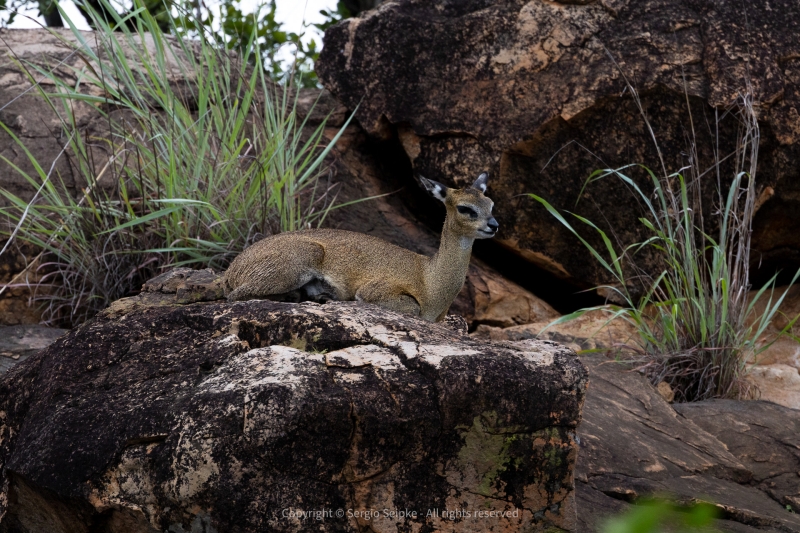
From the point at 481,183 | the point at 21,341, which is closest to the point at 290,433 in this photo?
the point at 481,183

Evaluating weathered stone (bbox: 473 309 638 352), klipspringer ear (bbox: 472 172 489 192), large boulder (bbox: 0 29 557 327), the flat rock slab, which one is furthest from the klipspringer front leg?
large boulder (bbox: 0 29 557 327)

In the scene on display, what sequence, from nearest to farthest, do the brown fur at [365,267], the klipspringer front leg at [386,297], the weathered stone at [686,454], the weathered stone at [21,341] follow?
1. the weathered stone at [686,454]
2. the brown fur at [365,267]
3. the klipspringer front leg at [386,297]
4. the weathered stone at [21,341]

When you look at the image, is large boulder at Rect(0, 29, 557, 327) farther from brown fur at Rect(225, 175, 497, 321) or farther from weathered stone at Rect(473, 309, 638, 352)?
brown fur at Rect(225, 175, 497, 321)

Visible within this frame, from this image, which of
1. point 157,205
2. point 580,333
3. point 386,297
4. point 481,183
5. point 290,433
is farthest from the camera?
point 580,333

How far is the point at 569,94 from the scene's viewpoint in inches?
294

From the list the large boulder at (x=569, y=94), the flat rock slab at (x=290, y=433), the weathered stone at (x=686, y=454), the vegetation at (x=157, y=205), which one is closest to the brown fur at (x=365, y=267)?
the vegetation at (x=157, y=205)

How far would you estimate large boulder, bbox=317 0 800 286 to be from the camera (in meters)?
7.24

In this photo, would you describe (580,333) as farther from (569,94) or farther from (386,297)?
(386,297)

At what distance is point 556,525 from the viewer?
3607 millimetres

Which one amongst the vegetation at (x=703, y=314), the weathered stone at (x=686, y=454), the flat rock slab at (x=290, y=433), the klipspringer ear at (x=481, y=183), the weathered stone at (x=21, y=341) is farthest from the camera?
the vegetation at (x=703, y=314)

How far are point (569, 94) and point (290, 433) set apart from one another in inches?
199

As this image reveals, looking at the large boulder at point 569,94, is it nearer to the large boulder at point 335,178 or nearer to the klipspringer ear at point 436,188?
the large boulder at point 335,178

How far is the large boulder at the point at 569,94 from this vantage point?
7238 millimetres

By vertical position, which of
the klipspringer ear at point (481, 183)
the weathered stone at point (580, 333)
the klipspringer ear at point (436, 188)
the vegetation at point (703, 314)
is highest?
the klipspringer ear at point (481, 183)
